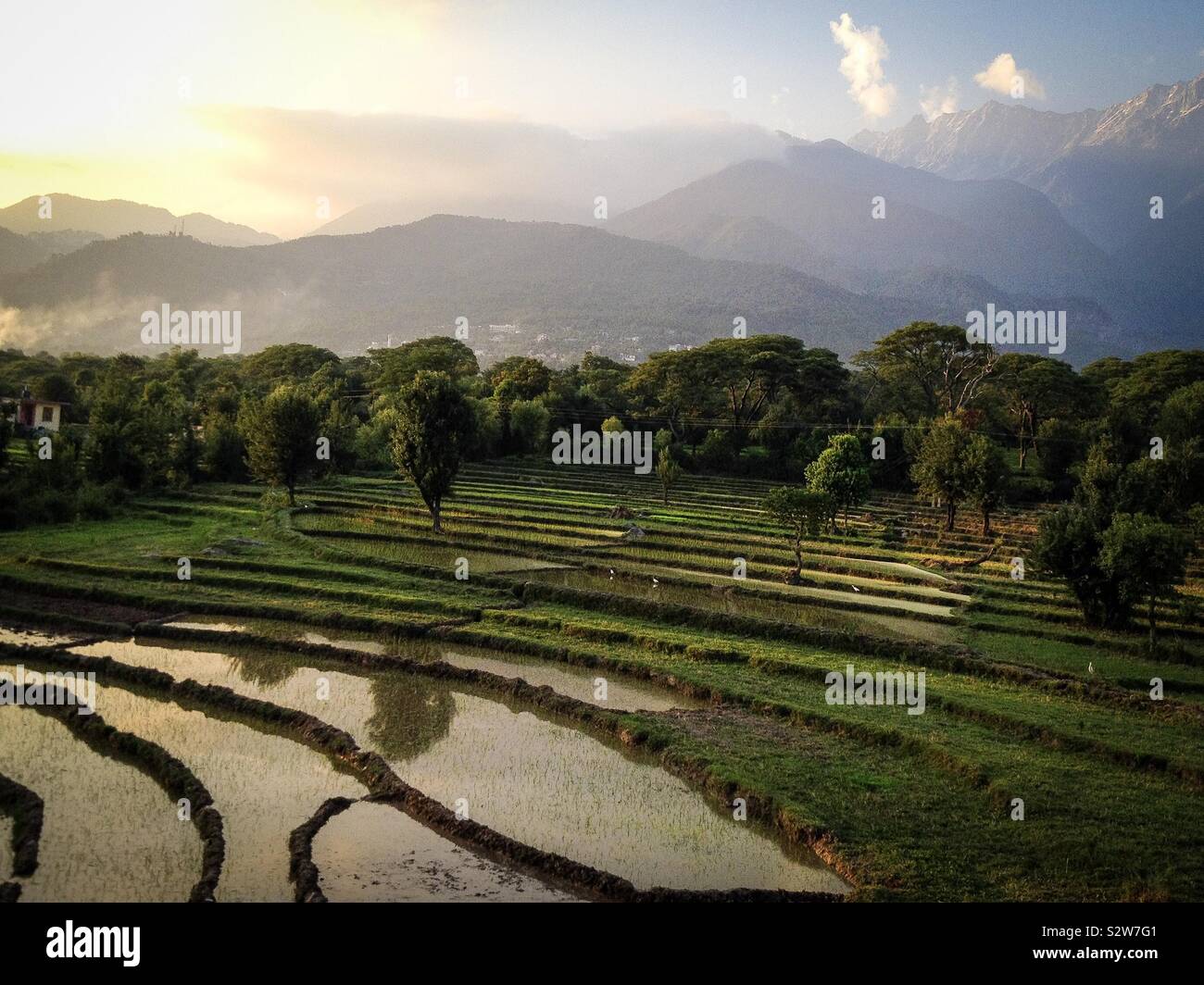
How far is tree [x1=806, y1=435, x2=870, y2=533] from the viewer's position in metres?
46.8

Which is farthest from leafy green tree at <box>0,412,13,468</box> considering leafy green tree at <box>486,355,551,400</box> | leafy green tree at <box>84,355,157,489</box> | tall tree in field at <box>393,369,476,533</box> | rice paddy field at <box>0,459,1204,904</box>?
leafy green tree at <box>486,355,551,400</box>

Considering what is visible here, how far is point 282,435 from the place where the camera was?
158 ft

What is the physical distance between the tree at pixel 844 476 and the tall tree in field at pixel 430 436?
17819 mm

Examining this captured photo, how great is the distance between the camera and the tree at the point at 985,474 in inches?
1820

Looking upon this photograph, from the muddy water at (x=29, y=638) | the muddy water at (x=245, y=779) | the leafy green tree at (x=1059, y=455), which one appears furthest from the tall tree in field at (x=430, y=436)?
the leafy green tree at (x=1059, y=455)

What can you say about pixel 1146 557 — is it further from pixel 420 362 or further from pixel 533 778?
pixel 420 362

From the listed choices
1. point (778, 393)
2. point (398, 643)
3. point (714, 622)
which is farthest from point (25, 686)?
point (778, 393)

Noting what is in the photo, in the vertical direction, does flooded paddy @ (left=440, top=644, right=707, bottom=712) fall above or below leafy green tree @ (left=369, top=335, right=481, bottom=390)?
below

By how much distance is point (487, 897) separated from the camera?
14.0 meters

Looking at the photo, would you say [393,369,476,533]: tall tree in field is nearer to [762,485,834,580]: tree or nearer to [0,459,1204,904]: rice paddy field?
[0,459,1204,904]: rice paddy field

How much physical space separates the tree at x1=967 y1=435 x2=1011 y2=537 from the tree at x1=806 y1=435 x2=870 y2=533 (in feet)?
16.3

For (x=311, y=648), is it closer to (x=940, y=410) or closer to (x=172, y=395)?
(x=172, y=395)

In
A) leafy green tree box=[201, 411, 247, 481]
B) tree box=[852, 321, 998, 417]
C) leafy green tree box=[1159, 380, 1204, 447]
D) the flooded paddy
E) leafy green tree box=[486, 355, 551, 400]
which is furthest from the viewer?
leafy green tree box=[486, 355, 551, 400]
